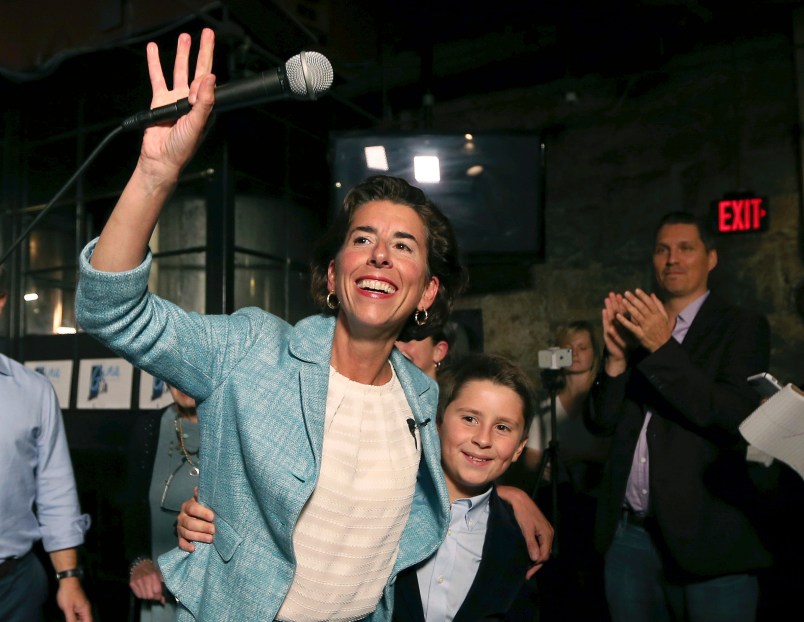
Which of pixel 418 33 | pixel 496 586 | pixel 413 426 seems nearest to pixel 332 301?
pixel 413 426

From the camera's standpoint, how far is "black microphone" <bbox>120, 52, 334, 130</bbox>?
92cm

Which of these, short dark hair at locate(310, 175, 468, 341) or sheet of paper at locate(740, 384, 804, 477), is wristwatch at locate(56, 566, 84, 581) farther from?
sheet of paper at locate(740, 384, 804, 477)

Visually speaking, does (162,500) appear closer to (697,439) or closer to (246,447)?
(246,447)

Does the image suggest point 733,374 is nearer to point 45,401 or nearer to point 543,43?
point 45,401

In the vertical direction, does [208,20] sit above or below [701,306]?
above

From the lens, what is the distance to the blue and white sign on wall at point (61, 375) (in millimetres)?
3844

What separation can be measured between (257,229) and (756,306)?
257 cm

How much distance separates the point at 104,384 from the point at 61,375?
1.22 ft

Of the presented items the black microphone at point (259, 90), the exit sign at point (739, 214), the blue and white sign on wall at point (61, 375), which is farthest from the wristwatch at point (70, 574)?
the exit sign at point (739, 214)

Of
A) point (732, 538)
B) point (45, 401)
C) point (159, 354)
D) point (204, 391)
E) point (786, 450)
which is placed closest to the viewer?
point (159, 354)

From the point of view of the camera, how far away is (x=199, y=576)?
1121mm

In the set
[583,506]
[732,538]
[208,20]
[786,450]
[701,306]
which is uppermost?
[208,20]

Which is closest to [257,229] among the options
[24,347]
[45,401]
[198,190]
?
[198,190]

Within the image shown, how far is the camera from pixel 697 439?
1.93m
